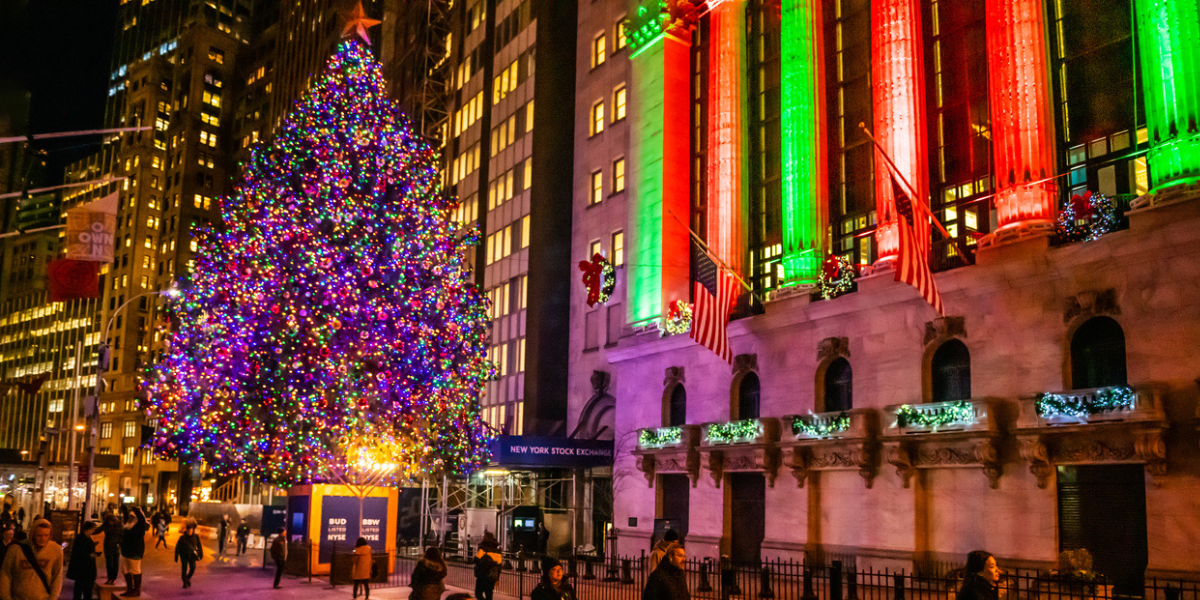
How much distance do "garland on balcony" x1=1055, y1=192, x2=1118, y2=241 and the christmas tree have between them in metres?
19.1

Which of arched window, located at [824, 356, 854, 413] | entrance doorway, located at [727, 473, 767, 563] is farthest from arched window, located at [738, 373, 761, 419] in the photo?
arched window, located at [824, 356, 854, 413]

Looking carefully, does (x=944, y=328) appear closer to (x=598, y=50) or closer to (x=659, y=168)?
(x=659, y=168)

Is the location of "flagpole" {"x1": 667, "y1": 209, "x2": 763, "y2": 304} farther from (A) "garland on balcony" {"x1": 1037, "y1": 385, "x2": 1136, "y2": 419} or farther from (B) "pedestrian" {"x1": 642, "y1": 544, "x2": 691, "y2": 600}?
(B) "pedestrian" {"x1": 642, "y1": 544, "x2": 691, "y2": 600}

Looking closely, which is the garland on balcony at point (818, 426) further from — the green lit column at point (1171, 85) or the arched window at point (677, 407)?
the green lit column at point (1171, 85)

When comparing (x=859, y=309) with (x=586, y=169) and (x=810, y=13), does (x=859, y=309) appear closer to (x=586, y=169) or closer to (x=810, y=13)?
(x=810, y=13)

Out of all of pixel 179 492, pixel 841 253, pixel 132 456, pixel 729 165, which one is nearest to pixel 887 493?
pixel 841 253

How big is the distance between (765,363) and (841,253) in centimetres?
467

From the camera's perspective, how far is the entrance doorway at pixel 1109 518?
21.4 meters

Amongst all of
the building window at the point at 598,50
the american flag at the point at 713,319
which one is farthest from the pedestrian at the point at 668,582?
the building window at the point at 598,50

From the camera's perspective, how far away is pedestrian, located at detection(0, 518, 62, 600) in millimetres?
10453

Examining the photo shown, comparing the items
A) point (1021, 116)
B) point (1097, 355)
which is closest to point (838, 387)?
point (1097, 355)

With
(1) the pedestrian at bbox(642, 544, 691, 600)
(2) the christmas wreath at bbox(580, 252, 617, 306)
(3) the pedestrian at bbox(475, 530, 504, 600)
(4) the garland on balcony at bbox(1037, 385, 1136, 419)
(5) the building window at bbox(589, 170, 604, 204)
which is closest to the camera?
(1) the pedestrian at bbox(642, 544, 691, 600)

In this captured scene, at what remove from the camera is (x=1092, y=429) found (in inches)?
853

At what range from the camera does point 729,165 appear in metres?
35.8
